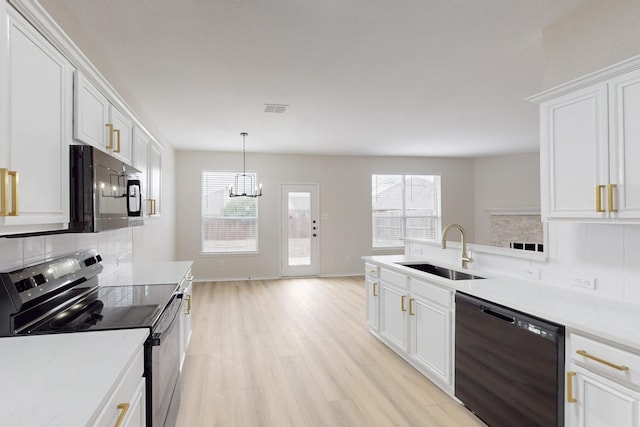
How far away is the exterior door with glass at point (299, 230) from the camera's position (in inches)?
298

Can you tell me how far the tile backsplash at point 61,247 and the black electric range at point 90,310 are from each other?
0.26ft

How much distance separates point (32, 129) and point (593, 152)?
258 centimetres

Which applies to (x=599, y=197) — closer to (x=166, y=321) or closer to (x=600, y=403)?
(x=600, y=403)

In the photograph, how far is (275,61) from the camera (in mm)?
3064

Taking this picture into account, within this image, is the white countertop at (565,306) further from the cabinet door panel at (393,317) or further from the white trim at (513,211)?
the white trim at (513,211)

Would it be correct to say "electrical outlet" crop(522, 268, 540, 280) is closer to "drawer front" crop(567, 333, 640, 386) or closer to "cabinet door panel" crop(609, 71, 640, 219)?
"cabinet door panel" crop(609, 71, 640, 219)

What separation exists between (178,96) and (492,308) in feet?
11.7

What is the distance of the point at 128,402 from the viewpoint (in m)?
1.34

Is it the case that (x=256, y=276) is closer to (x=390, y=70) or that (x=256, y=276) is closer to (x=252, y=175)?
(x=252, y=175)

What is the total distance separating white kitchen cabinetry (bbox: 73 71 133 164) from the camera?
1.77 m

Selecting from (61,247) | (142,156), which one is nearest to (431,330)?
(61,247)

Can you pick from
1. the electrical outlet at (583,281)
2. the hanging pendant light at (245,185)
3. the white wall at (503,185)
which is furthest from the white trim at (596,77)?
the white wall at (503,185)

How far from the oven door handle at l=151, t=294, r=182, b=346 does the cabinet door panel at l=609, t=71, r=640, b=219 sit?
2.30m

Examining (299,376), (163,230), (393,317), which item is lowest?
(299,376)
